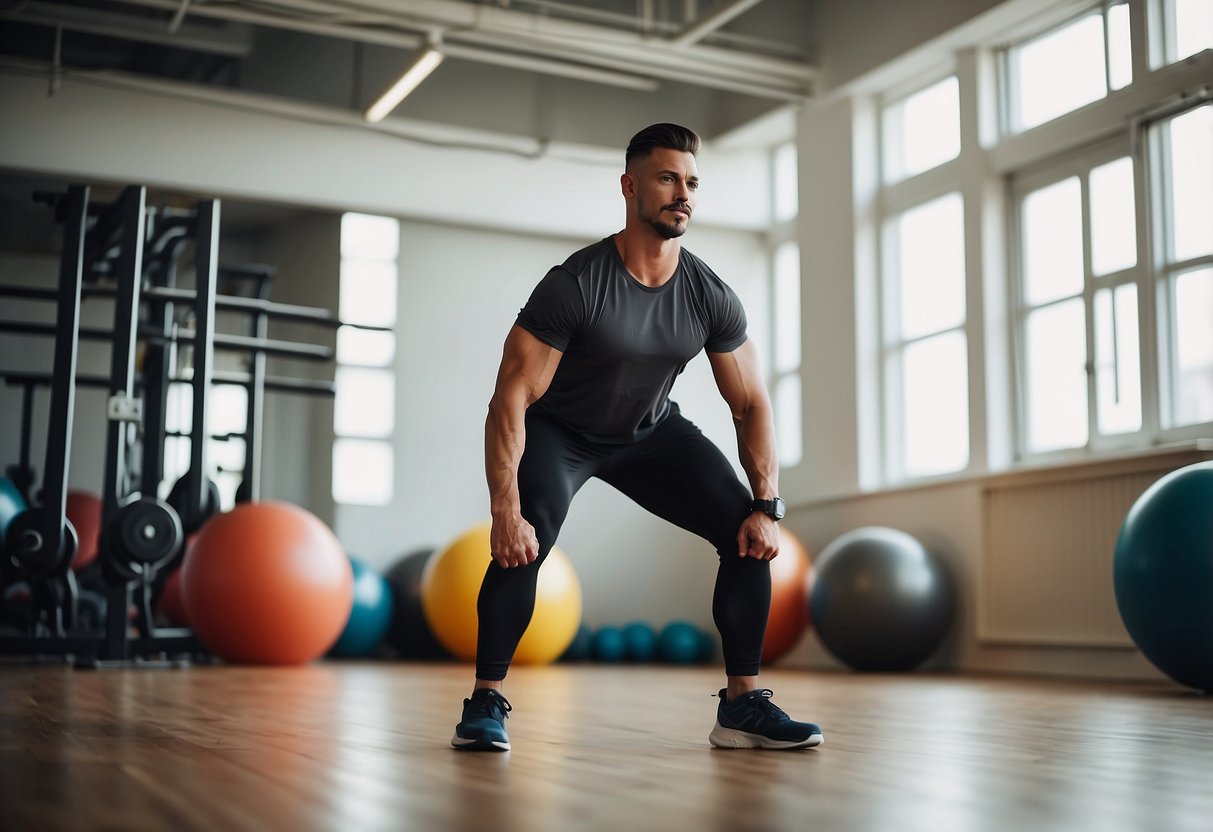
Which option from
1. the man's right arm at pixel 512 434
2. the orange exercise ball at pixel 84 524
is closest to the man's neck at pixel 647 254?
the man's right arm at pixel 512 434

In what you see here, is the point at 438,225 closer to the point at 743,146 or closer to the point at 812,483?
the point at 743,146

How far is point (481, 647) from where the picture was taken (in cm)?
273

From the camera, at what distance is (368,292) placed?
911 cm

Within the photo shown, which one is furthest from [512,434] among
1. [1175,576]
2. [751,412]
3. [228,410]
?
[228,410]

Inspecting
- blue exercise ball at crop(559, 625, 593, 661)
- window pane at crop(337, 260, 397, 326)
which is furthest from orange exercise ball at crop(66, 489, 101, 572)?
blue exercise ball at crop(559, 625, 593, 661)

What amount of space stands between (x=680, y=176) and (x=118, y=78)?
6172 mm

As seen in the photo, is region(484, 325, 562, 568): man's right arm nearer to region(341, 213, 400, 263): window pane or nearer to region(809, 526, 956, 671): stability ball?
region(809, 526, 956, 671): stability ball

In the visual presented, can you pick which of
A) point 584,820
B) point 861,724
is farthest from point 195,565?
point 584,820

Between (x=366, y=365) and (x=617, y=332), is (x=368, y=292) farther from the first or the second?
(x=617, y=332)

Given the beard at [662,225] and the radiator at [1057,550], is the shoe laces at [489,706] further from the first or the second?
the radiator at [1057,550]

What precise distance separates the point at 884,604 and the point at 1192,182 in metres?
2.43

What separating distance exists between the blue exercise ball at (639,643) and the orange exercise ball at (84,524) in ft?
10.9

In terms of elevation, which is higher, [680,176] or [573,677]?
[680,176]

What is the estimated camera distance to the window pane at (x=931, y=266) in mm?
7727
